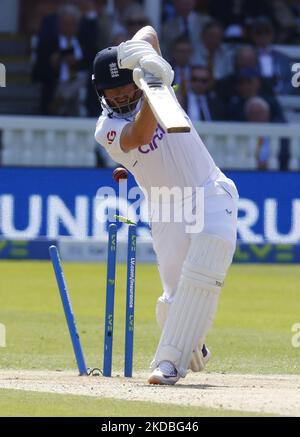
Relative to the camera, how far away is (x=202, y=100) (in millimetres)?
16656

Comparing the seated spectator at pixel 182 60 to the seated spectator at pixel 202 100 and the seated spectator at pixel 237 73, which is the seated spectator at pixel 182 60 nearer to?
the seated spectator at pixel 202 100

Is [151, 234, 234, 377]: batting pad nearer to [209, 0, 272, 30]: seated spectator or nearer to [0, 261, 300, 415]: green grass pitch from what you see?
[0, 261, 300, 415]: green grass pitch

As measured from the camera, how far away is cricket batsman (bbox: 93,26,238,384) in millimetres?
6980

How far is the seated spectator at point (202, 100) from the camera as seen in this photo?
646 inches

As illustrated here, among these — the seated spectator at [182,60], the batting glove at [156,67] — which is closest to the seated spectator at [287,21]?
the seated spectator at [182,60]

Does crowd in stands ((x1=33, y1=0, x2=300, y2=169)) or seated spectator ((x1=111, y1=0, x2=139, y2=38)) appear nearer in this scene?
crowd in stands ((x1=33, y1=0, x2=300, y2=169))

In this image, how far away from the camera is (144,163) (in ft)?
23.7

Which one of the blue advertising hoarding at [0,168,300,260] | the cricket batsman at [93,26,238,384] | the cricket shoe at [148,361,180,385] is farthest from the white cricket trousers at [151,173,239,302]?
the blue advertising hoarding at [0,168,300,260]

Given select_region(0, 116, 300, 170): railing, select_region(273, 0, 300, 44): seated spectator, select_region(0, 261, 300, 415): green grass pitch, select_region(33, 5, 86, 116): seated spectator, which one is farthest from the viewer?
select_region(273, 0, 300, 44): seated spectator

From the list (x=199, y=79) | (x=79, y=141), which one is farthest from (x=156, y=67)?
(x=199, y=79)

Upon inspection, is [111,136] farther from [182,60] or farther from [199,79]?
[182,60]

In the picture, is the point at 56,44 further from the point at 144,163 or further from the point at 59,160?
the point at 144,163

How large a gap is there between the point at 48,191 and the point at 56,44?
2962 millimetres
